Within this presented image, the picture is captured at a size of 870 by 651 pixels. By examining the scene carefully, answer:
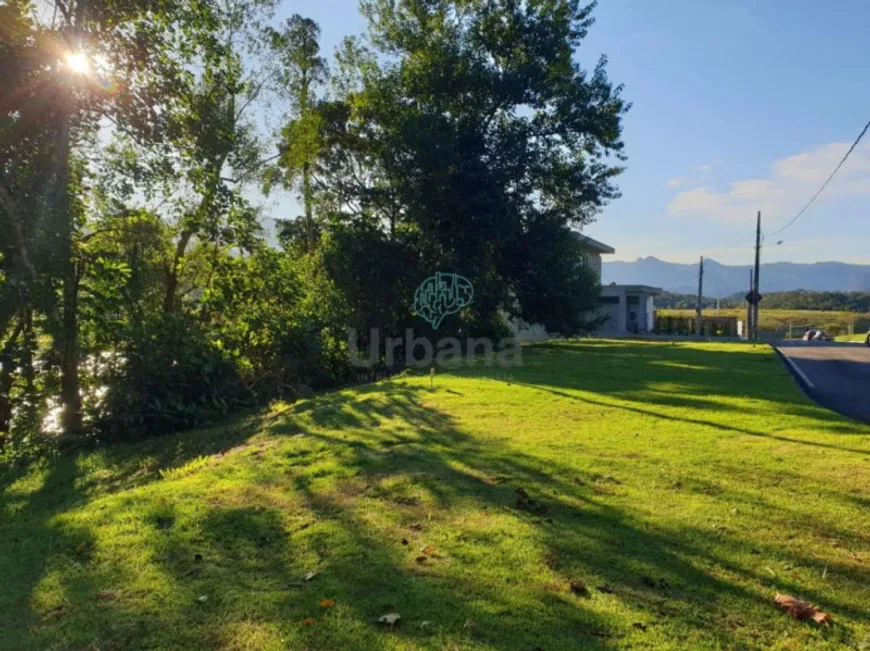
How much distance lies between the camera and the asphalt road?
10.1 m

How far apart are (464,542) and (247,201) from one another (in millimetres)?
13668

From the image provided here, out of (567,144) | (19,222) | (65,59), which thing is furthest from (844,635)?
(567,144)

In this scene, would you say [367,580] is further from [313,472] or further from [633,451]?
[633,451]

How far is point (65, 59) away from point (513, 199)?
12.9 metres

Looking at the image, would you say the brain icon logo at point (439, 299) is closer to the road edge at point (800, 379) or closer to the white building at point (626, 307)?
the road edge at point (800, 379)

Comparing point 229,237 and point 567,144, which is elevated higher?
point 567,144

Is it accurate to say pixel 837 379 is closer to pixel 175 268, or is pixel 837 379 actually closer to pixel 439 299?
pixel 439 299

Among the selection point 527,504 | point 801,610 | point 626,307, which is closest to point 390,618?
point 527,504

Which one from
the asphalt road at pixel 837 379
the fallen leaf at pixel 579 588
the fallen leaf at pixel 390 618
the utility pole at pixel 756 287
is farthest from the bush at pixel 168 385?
the utility pole at pixel 756 287

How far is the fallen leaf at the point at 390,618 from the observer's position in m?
3.06

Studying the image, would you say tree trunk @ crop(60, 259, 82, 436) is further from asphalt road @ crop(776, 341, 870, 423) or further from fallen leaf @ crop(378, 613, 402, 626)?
asphalt road @ crop(776, 341, 870, 423)

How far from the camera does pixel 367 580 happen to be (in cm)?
354

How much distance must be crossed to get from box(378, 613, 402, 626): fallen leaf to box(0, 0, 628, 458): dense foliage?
30.3 ft

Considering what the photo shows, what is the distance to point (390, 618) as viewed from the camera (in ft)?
10.1
